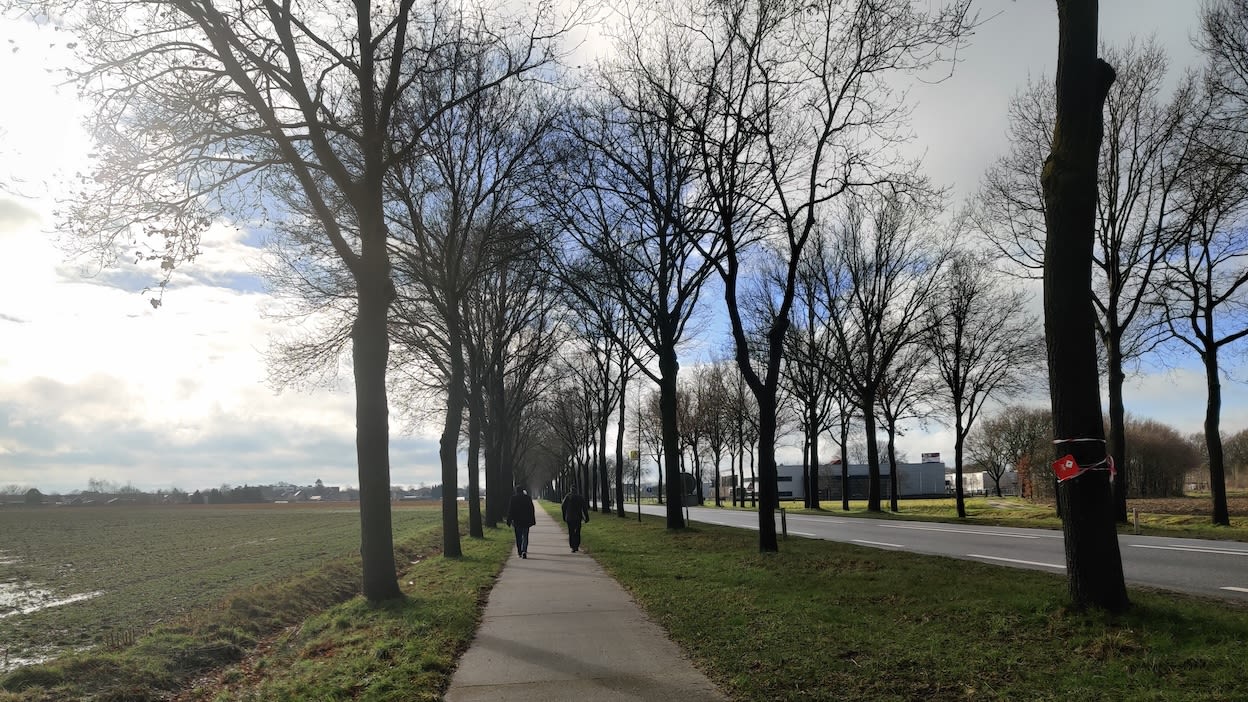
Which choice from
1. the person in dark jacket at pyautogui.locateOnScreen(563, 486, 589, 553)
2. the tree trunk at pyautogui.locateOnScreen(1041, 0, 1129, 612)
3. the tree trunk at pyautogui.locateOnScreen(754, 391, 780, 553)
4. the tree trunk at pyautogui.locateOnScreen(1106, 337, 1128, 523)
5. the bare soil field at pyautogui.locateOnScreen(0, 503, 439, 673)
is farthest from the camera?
the tree trunk at pyautogui.locateOnScreen(1106, 337, 1128, 523)

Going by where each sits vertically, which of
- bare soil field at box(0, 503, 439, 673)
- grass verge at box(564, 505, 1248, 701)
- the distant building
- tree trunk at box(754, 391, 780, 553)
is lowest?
the distant building

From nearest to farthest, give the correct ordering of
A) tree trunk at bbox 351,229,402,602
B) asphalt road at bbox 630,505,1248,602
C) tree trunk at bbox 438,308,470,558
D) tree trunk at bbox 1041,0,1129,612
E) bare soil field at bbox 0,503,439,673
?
1. tree trunk at bbox 1041,0,1129,612
2. asphalt road at bbox 630,505,1248,602
3. bare soil field at bbox 0,503,439,673
4. tree trunk at bbox 351,229,402,602
5. tree trunk at bbox 438,308,470,558

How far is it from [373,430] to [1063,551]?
44.7 feet

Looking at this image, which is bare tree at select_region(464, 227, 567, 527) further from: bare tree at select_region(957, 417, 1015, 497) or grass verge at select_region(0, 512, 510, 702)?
bare tree at select_region(957, 417, 1015, 497)

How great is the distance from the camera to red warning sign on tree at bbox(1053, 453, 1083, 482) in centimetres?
693

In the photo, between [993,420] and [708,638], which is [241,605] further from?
[993,420]

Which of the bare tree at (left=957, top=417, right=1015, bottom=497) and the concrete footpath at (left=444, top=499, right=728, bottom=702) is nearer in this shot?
the concrete footpath at (left=444, top=499, right=728, bottom=702)

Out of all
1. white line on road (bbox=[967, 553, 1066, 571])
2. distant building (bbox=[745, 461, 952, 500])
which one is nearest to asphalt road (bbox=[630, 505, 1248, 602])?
white line on road (bbox=[967, 553, 1066, 571])

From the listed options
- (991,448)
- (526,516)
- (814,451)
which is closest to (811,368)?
(814,451)

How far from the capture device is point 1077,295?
7.14 meters

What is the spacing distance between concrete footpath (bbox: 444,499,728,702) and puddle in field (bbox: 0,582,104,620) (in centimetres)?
836

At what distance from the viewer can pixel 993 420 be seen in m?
80.2

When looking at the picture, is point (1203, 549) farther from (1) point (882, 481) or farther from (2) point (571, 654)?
(1) point (882, 481)

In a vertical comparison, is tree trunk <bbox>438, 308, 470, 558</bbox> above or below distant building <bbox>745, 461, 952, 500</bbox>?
above
